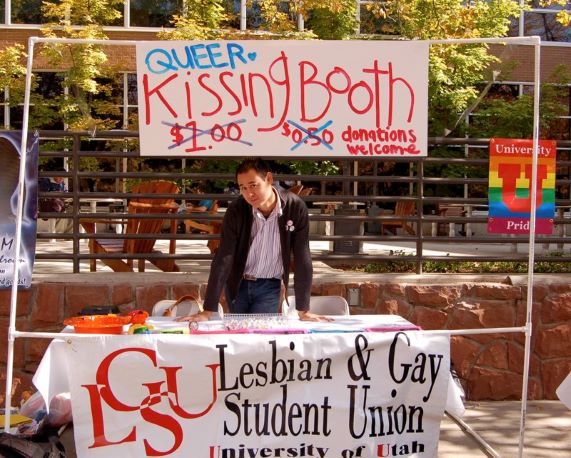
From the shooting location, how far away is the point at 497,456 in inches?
177

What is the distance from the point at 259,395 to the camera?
13.2ft

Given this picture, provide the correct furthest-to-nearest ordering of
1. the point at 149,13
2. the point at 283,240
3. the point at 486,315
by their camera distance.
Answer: the point at 149,13
the point at 486,315
the point at 283,240

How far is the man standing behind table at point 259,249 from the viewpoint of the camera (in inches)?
173

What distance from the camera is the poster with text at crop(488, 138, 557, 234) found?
6191mm

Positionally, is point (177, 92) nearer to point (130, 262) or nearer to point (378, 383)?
point (378, 383)

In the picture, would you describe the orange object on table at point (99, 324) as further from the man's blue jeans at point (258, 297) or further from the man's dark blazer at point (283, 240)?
the man's blue jeans at point (258, 297)

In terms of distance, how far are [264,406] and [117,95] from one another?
15.6m

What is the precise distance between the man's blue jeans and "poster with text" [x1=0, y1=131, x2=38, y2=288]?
1964 millimetres

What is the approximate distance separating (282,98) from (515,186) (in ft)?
8.69

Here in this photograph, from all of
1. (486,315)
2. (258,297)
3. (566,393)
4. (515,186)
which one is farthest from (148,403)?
(515,186)

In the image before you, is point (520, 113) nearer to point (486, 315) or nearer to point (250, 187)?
point (486, 315)

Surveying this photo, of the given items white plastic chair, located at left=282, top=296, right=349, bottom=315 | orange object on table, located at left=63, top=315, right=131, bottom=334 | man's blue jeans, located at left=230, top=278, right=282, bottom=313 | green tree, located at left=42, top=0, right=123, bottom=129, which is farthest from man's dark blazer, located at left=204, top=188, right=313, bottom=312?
green tree, located at left=42, top=0, right=123, bottom=129

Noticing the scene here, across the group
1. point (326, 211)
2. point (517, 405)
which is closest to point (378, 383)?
point (517, 405)

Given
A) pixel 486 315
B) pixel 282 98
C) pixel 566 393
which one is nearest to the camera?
pixel 566 393
